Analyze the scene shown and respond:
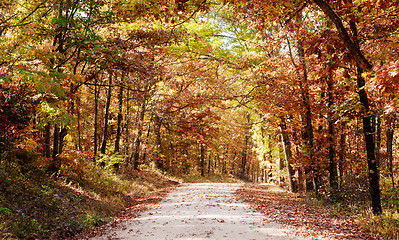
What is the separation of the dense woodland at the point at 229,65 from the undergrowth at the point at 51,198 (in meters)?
0.22

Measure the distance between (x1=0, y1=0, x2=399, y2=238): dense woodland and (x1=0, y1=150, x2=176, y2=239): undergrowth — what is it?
0.22 m

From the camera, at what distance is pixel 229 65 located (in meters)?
16.0

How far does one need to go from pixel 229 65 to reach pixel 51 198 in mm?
10896

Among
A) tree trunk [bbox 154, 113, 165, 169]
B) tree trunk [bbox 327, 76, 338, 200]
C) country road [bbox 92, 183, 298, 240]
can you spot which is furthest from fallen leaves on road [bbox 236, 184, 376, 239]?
tree trunk [bbox 154, 113, 165, 169]

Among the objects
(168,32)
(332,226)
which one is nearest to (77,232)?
(332,226)

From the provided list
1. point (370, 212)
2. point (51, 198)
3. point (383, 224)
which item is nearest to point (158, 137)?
point (51, 198)

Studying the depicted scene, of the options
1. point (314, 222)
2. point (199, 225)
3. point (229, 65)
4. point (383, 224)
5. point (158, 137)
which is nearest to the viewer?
point (383, 224)

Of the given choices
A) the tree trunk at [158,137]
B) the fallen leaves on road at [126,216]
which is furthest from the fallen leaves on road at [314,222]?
the tree trunk at [158,137]

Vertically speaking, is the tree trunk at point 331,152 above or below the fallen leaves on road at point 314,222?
above

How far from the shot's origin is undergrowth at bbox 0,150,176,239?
21.7 ft

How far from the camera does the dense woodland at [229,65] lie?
6.05m

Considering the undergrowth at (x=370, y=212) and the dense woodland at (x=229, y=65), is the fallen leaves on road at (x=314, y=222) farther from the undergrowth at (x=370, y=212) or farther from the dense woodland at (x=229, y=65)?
the dense woodland at (x=229, y=65)

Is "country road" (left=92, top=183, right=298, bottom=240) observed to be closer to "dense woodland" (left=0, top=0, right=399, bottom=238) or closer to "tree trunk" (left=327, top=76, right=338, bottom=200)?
"dense woodland" (left=0, top=0, right=399, bottom=238)

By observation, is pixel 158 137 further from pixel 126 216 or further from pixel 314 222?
pixel 314 222
